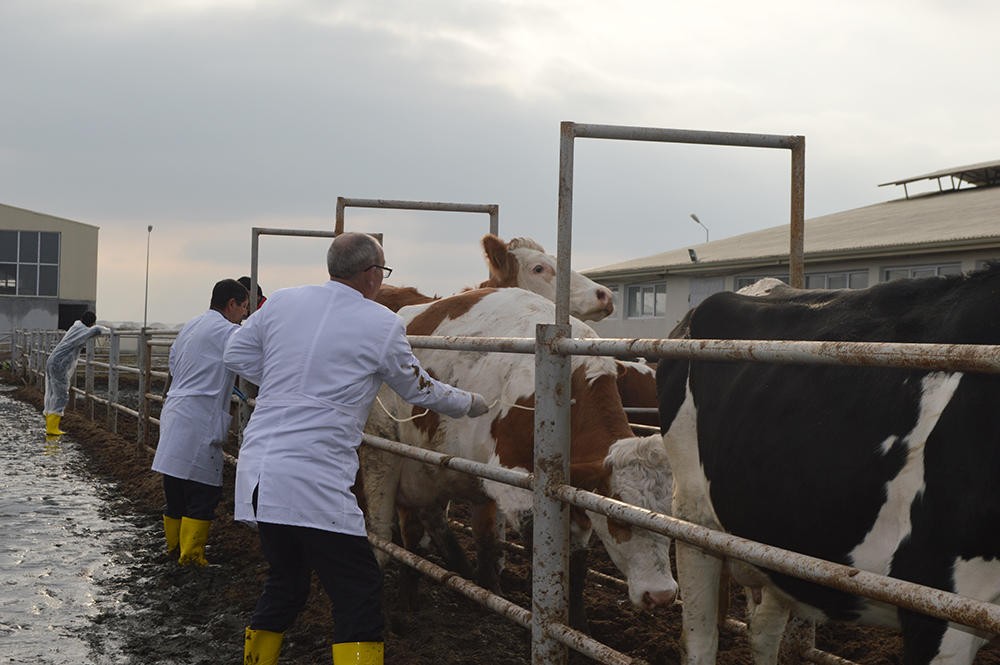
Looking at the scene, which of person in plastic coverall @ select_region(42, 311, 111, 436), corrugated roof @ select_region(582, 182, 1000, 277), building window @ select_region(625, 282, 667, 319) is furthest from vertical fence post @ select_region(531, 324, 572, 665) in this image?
building window @ select_region(625, 282, 667, 319)

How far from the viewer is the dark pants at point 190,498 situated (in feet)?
23.4

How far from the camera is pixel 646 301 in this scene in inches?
1234

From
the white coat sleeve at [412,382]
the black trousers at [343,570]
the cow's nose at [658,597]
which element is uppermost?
the white coat sleeve at [412,382]

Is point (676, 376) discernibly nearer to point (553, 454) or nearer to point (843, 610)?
point (553, 454)

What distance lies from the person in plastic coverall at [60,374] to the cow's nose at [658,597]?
1245cm

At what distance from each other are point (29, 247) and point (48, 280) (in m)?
1.87

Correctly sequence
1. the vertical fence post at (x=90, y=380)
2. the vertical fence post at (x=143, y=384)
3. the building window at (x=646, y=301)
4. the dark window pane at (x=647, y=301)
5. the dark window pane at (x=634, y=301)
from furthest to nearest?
the dark window pane at (x=634, y=301), the dark window pane at (x=647, y=301), the building window at (x=646, y=301), the vertical fence post at (x=90, y=380), the vertical fence post at (x=143, y=384)

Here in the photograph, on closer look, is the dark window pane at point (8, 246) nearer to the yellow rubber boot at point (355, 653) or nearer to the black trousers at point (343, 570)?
the black trousers at point (343, 570)

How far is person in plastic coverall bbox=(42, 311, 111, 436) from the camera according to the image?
15531 mm

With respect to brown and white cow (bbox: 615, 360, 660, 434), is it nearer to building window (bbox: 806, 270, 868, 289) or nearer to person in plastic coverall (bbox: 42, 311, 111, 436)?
person in plastic coverall (bbox: 42, 311, 111, 436)

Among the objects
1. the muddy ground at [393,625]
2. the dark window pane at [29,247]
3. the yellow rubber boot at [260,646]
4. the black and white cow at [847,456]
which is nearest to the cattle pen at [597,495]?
the black and white cow at [847,456]

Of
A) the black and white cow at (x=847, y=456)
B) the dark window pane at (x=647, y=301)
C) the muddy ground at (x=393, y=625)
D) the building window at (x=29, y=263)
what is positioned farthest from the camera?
the building window at (x=29, y=263)

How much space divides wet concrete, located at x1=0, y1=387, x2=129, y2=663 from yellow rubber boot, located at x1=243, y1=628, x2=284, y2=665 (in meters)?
1.34

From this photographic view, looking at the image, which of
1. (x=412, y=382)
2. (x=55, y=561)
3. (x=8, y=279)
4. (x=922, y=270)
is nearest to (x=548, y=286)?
(x=55, y=561)
